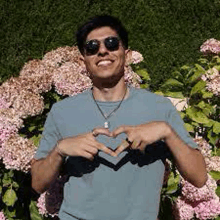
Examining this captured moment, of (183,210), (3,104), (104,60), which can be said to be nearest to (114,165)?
(104,60)

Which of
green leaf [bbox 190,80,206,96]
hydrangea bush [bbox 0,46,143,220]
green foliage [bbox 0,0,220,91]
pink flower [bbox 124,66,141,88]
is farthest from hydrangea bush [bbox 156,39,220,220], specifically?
green foliage [bbox 0,0,220,91]

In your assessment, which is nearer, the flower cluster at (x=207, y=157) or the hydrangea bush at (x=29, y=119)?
the hydrangea bush at (x=29, y=119)

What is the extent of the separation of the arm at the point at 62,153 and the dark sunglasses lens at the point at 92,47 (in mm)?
369

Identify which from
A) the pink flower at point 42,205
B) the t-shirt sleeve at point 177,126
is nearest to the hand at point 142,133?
the t-shirt sleeve at point 177,126

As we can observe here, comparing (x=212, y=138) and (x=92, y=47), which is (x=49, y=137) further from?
(x=212, y=138)

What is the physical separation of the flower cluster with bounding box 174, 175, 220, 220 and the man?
2.37ft

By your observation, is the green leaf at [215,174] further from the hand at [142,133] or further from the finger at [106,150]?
the finger at [106,150]

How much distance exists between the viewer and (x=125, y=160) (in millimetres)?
2148

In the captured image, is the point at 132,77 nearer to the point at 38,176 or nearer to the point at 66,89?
the point at 66,89

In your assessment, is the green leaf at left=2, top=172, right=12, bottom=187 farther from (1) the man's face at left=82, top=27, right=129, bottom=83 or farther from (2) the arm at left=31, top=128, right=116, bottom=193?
(1) the man's face at left=82, top=27, right=129, bottom=83

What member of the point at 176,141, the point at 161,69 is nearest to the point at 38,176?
the point at 176,141

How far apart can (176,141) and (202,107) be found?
132 centimetres

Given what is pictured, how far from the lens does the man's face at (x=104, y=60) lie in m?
2.15

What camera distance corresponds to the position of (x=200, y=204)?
3.05 metres
